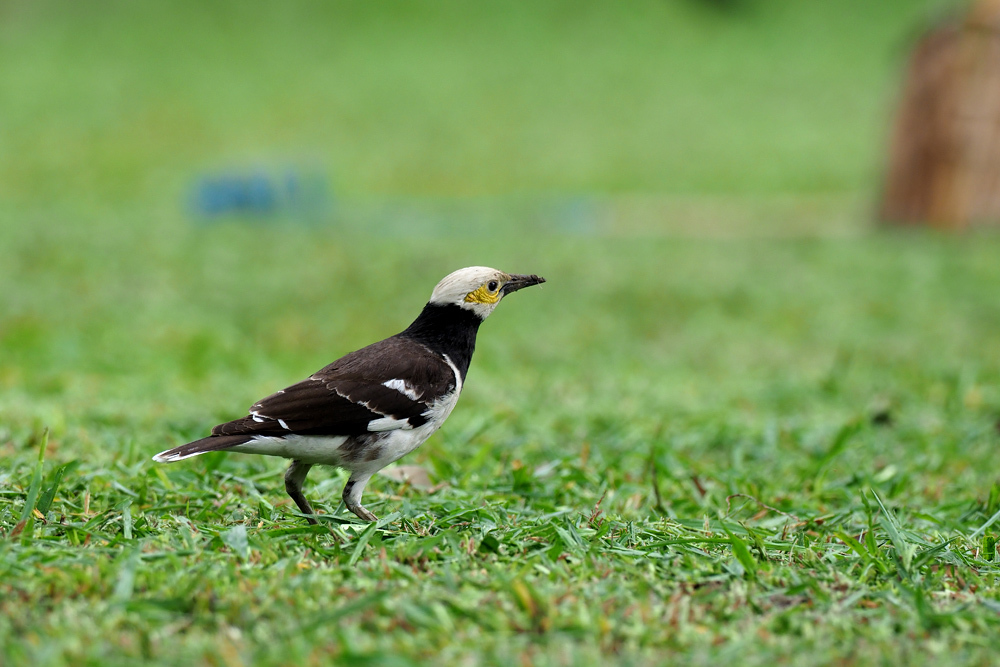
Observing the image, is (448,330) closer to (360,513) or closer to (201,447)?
(360,513)

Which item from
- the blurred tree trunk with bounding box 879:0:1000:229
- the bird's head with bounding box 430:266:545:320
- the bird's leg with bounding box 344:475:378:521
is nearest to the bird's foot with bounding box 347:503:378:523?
the bird's leg with bounding box 344:475:378:521

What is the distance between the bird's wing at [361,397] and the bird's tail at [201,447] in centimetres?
5

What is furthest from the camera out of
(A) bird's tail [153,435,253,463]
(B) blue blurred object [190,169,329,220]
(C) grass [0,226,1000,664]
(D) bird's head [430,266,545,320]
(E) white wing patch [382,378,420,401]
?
(B) blue blurred object [190,169,329,220]

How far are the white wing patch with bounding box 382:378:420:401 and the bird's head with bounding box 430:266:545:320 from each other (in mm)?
386

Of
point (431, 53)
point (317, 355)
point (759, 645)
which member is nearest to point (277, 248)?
point (317, 355)

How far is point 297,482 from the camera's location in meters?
3.74

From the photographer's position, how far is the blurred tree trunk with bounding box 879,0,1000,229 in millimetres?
13375

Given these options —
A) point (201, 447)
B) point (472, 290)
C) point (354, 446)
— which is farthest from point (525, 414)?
point (201, 447)

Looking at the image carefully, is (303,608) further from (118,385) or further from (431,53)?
(431,53)

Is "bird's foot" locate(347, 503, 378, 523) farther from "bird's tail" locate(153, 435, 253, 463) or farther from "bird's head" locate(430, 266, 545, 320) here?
"bird's head" locate(430, 266, 545, 320)

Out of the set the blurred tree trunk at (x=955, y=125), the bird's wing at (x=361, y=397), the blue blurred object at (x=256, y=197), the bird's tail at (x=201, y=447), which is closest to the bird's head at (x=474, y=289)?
the bird's wing at (x=361, y=397)

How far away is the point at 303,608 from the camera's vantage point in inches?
109

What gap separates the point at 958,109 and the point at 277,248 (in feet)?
29.2

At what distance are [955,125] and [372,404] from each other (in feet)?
40.0
